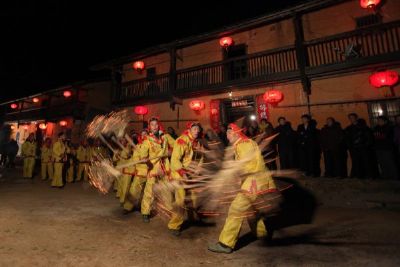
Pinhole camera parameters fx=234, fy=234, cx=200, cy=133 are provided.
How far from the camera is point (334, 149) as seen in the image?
25.6 ft

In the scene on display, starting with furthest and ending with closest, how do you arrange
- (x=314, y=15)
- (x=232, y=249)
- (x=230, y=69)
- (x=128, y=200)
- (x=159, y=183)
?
(x=230, y=69) < (x=314, y=15) < (x=128, y=200) < (x=159, y=183) < (x=232, y=249)

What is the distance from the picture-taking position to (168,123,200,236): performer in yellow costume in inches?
189

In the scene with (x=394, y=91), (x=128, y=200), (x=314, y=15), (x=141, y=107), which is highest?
(x=314, y=15)

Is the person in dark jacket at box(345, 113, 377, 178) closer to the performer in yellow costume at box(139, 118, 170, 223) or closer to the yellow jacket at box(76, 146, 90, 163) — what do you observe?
the performer in yellow costume at box(139, 118, 170, 223)

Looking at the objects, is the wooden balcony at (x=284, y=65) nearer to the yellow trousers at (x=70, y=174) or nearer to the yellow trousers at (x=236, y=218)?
the yellow trousers at (x=70, y=174)

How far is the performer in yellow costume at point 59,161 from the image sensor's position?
397 inches

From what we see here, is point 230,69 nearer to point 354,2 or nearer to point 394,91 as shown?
point 354,2

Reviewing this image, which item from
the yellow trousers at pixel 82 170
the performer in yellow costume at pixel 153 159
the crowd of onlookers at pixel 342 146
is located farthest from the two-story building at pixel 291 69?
the performer in yellow costume at pixel 153 159

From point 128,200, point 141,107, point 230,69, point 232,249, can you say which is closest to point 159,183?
point 128,200

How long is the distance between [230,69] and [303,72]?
4288 millimetres

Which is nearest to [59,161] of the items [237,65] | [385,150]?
[237,65]

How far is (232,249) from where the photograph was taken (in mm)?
3893

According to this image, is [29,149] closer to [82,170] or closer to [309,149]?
[82,170]

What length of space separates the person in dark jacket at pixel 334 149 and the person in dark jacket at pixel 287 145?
1.03m
